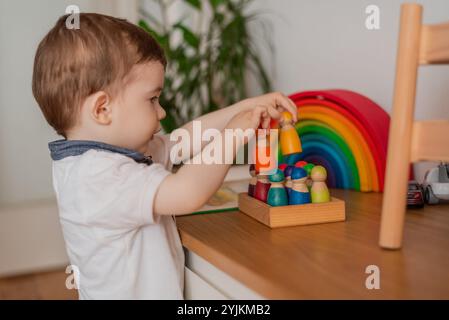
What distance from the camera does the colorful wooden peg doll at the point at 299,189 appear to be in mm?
836

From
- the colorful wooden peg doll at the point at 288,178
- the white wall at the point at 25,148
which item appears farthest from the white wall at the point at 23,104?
the colorful wooden peg doll at the point at 288,178

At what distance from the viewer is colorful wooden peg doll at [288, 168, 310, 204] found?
0.84 m

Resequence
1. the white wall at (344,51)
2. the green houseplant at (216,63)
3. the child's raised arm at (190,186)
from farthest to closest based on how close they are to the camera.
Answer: the green houseplant at (216,63), the white wall at (344,51), the child's raised arm at (190,186)

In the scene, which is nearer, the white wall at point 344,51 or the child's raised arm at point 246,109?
the child's raised arm at point 246,109

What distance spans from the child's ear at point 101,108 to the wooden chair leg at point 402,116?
0.40 meters

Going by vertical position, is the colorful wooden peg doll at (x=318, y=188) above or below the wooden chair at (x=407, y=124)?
below

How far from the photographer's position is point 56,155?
31.9 inches

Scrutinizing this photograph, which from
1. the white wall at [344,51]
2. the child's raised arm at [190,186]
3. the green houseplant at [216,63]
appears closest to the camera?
the child's raised arm at [190,186]

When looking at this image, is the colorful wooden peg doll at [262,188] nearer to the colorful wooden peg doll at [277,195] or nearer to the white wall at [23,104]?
the colorful wooden peg doll at [277,195]

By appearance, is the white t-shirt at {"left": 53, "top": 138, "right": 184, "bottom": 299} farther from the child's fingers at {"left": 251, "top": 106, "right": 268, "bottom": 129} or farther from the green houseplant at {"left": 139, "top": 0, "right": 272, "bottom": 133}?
the green houseplant at {"left": 139, "top": 0, "right": 272, "bottom": 133}

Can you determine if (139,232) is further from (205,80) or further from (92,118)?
(205,80)

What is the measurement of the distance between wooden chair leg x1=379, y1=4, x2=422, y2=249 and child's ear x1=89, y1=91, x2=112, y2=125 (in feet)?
1.32

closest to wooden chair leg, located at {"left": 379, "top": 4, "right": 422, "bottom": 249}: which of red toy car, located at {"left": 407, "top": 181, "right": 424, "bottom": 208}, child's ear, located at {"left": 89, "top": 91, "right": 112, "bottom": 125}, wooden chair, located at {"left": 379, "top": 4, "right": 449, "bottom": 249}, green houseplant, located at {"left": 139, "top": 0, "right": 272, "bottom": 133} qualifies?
wooden chair, located at {"left": 379, "top": 4, "right": 449, "bottom": 249}

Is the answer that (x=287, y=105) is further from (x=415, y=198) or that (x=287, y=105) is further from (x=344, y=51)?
(x=344, y=51)
